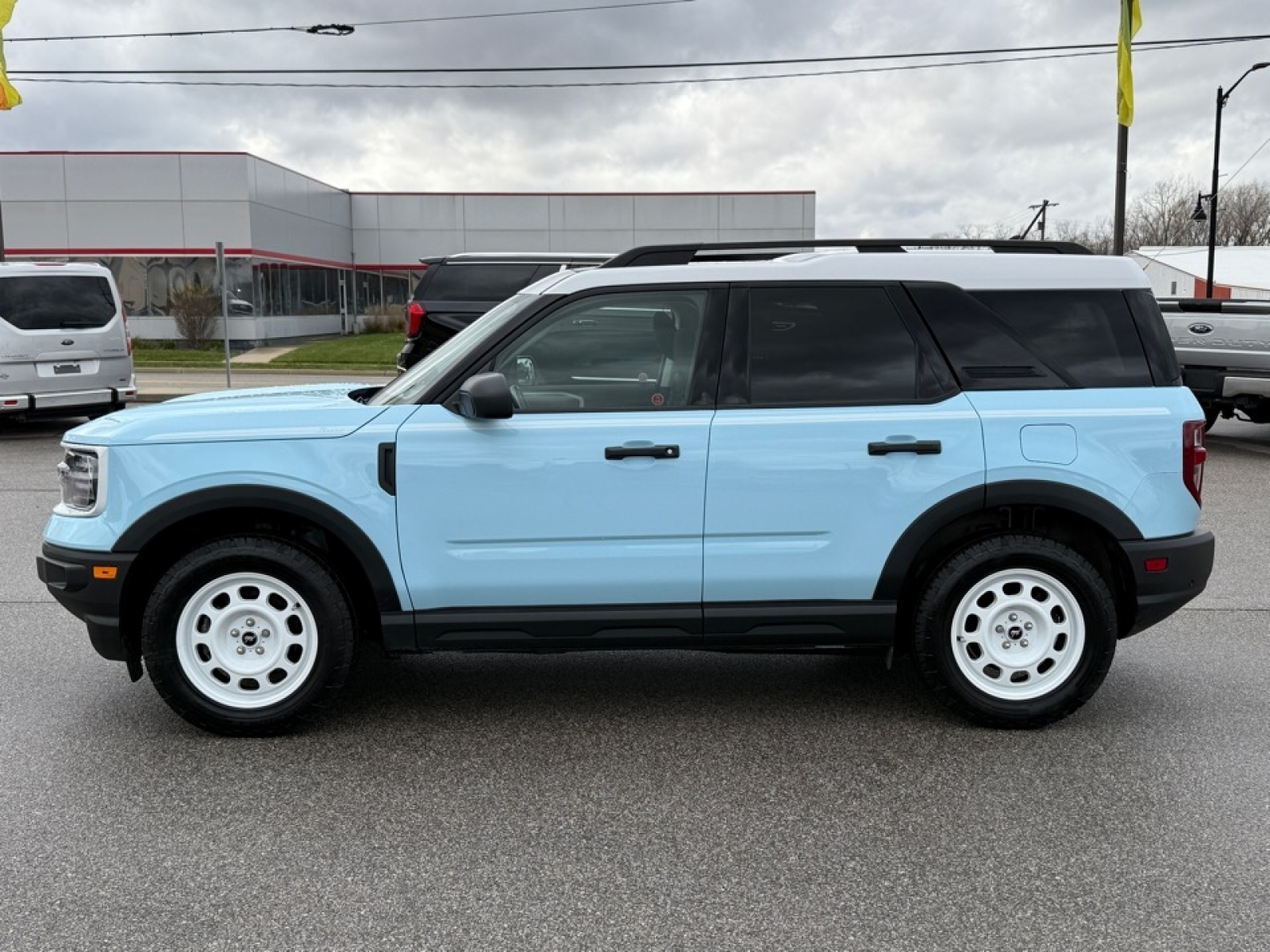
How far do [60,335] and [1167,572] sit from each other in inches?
533

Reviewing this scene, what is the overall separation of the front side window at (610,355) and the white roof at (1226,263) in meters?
55.8

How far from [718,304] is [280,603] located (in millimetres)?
2060

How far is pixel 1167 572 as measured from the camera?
4691 mm

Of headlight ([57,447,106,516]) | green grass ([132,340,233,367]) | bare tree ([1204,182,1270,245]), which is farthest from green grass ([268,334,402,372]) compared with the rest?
bare tree ([1204,182,1270,245])

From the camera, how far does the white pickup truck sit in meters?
12.9

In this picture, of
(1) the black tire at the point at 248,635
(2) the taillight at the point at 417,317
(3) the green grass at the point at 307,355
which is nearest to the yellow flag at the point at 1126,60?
(2) the taillight at the point at 417,317

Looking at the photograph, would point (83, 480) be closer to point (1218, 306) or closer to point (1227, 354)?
point (1227, 354)

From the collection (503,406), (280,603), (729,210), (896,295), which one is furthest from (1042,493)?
(729,210)

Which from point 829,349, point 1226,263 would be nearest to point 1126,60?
point 829,349

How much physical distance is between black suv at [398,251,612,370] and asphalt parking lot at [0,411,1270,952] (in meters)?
8.51

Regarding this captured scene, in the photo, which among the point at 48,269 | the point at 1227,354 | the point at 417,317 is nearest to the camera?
the point at 1227,354

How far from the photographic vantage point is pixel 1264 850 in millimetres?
3648

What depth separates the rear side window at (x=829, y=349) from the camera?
15.2 feet

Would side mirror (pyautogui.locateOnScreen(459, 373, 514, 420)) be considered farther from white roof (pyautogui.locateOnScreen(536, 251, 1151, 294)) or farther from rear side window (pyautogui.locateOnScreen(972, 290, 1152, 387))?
rear side window (pyautogui.locateOnScreen(972, 290, 1152, 387))
